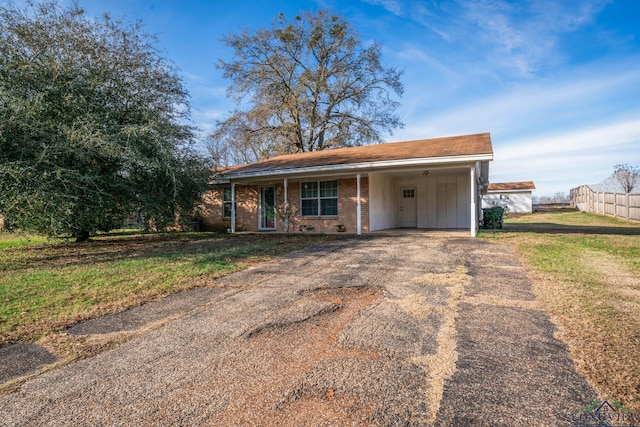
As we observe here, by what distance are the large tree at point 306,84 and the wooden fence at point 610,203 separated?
14.6 metres

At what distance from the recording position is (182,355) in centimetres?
285

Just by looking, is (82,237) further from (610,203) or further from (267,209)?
(610,203)

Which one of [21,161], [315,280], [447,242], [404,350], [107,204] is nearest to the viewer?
[404,350]

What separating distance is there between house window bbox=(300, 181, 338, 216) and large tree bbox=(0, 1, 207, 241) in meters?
4.23

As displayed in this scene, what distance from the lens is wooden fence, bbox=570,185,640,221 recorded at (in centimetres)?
1835

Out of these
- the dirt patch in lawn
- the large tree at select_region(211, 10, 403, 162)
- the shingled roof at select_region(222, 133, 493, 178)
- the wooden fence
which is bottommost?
the dirt patch in lawn

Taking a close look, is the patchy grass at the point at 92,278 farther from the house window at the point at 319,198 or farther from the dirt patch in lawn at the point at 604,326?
the dirt patch in lawn at the point at 604,326

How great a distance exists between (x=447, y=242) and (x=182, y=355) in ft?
27.3

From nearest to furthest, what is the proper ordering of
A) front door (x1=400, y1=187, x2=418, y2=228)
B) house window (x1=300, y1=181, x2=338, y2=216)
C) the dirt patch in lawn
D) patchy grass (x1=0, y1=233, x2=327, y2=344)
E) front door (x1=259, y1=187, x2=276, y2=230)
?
the dirt patch in lawn < patchy grass (x1=0, y1=233, x2=327, y2=344) < house window (x1=300, y1=181, x2=338, y2=216) < front door (x1=259, y1=187, x2=276, y2=230) < front door (x1=400, y1=187, x2=418, y2=228)

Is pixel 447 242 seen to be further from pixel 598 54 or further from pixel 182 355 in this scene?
pixel 598 54

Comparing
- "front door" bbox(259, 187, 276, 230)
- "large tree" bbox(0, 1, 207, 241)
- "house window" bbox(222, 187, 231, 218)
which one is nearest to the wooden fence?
"front door" bbox(259, 187, 276, 230)

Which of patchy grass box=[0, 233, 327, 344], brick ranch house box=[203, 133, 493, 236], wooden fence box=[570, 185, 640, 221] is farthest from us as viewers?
wooden fence box=[570, 185, 640, 221]

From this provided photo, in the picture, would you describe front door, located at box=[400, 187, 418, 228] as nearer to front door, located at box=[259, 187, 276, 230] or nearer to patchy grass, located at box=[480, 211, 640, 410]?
front door, located at box=[259, 187, 276, 230]

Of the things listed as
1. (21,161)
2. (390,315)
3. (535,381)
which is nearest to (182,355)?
(390,315)
